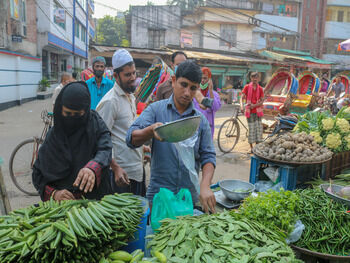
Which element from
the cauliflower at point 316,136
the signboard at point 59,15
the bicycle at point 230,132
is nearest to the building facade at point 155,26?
the signboard at point 59,15

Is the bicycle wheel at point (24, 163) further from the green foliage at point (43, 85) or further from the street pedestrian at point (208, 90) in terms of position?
the green foliage at point (43, 85)

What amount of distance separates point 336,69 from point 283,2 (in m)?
9.75

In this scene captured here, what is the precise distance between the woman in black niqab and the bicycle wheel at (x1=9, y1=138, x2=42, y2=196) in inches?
124

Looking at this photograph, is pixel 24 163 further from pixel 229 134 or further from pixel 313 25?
pixel 313 25

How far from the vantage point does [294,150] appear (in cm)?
355

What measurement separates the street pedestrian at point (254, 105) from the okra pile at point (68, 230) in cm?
606

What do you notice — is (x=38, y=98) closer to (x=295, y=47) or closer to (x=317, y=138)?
(x=317, y=138)

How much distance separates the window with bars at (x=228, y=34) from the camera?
1132 inches

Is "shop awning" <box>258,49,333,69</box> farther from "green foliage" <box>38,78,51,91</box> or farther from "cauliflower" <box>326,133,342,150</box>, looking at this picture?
"cauliflower" <box>326,133,342,150</box>

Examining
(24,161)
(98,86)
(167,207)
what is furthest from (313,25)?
(167,207)

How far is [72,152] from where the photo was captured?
1917 millimetres

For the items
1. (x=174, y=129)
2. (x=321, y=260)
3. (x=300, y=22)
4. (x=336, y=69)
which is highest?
(x=300, y=22)

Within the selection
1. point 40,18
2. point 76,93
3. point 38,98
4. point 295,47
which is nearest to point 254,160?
point 76,93

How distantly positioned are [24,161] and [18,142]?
329 centimetres
